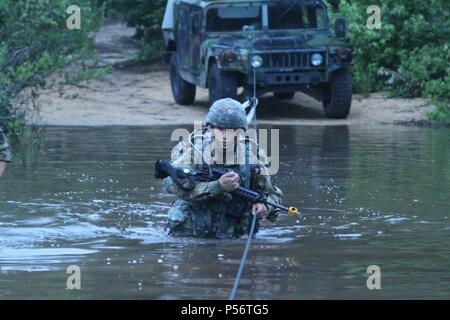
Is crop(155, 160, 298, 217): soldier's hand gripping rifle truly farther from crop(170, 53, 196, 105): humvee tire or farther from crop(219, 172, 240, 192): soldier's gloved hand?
crop(170, 53, 196, 105): humvee tire

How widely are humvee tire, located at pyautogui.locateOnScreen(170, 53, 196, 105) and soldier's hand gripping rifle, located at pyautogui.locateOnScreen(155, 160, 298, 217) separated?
11682 mm

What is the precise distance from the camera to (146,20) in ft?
77.2

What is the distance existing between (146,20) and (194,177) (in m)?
15.8

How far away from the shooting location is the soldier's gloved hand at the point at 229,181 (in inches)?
307

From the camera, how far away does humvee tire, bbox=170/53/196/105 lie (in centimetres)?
1981

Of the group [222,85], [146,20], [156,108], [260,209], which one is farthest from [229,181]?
[146,20]

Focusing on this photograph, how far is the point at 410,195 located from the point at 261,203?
3176mm

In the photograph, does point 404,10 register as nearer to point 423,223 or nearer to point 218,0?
point 218,0

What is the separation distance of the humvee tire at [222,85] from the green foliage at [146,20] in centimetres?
562

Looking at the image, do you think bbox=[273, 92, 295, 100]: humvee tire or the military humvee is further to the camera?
bbox=[273, 92, 295, 100]: humvee tire

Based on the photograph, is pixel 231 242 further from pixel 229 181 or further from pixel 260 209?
pixel 229 181

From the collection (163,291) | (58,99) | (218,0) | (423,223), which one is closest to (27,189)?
(423,223)

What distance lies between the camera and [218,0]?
18062 millimetres

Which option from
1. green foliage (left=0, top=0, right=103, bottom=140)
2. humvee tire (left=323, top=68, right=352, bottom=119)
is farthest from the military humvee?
green foliage (left=0, top=0, right=103, bottom=140)
